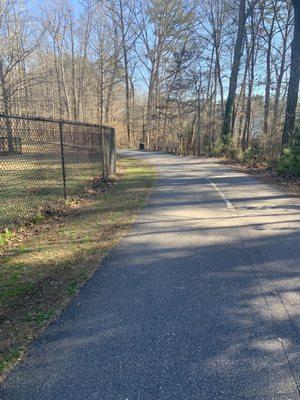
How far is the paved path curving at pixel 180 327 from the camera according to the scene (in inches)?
108

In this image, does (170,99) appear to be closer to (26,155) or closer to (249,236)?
(26,155)

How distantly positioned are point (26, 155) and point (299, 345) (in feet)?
26.2

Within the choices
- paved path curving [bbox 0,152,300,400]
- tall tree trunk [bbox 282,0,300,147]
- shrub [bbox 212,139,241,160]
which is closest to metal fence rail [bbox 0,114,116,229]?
paved path curving [bbox 0,152,300,400]

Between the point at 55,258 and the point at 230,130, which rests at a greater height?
the point at 230,130

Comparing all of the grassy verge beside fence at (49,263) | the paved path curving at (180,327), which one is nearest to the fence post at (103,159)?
the grassy verge beside fence at (49,263)

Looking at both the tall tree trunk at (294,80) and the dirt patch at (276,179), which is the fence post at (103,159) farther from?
the tall tree trunk at (294,80)

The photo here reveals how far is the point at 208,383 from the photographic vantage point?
2748 millimetres

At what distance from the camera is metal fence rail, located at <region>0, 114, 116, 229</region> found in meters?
8.22

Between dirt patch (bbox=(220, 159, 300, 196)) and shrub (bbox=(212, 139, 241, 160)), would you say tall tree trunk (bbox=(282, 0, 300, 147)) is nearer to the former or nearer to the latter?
dirt patch (bbox=(220, 159, 300, 196))

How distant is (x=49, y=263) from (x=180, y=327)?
261 centimetres

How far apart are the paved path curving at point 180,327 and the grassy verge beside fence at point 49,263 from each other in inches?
7.8

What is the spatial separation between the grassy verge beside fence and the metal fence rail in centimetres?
91

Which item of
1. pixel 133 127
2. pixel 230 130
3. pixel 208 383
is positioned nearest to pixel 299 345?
pixel 208 383

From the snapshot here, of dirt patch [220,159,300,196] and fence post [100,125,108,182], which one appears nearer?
dirt patch [220,159,300,196]
